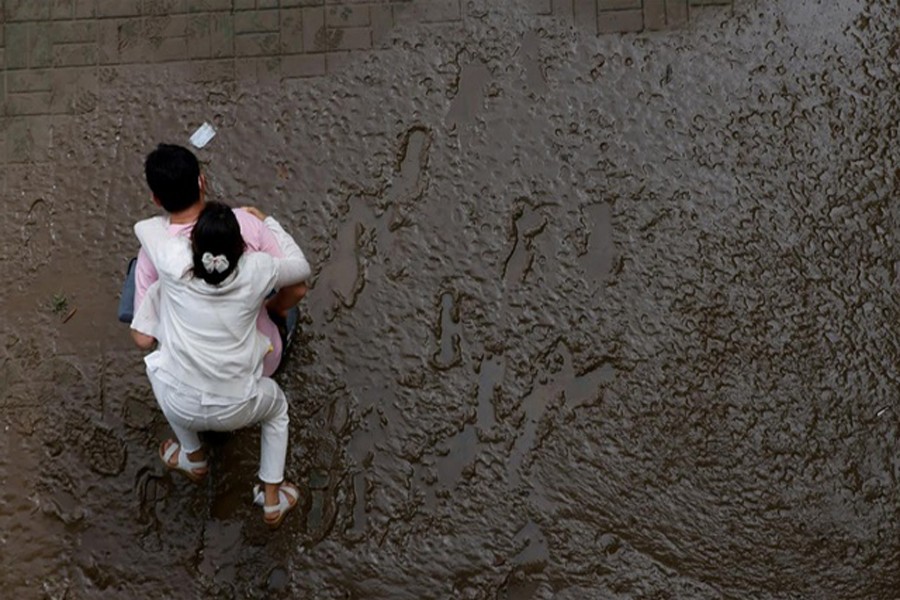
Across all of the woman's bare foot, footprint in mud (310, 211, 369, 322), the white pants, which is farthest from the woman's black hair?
footprint in mud (310, 211, 369, 322)

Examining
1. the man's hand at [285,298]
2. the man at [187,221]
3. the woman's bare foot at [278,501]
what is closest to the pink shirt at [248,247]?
the man at [187,221]

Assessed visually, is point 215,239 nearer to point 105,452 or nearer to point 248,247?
point 248,247

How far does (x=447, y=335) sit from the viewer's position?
12.4 ft

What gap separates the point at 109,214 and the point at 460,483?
174 centimetres

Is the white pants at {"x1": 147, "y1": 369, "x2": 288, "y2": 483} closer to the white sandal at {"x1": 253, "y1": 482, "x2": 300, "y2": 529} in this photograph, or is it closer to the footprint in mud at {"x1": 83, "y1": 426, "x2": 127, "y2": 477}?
the white sandal at {"x1": 253, "y1": 482, "x2": 300, "y2": 529}

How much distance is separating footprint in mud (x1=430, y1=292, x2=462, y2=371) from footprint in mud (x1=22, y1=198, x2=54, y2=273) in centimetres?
156

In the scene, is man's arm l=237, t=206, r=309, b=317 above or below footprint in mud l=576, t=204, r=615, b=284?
above

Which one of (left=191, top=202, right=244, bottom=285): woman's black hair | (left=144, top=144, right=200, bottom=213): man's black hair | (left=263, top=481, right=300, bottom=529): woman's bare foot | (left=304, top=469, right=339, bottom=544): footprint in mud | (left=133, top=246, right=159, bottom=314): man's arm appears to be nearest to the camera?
(left=191, top=202, right=244, bottom=285): woman's black hair

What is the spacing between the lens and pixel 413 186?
12.9 ft

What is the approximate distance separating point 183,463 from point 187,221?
1024mm

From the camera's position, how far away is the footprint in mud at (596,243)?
3809 millimetres

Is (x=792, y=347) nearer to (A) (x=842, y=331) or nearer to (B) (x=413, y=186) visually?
(A) (x=842, y=331)

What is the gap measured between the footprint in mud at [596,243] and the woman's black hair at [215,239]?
1.52 m

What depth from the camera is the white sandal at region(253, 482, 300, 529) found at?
11.5 feet
